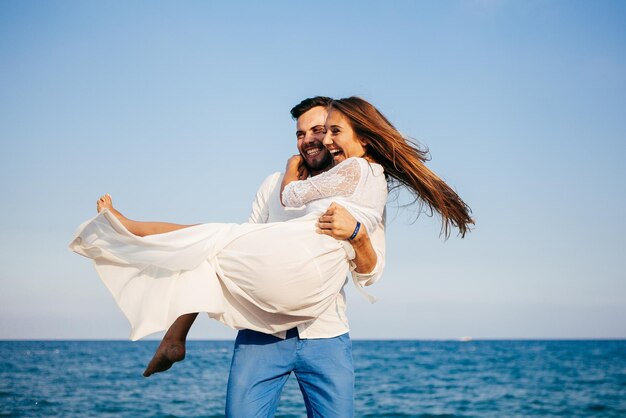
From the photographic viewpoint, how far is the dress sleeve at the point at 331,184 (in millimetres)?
2867

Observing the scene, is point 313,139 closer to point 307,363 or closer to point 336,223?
point 336,223

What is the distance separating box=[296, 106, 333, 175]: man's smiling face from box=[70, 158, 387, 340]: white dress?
2.24 ft

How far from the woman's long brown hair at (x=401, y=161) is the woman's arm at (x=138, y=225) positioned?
943 mm

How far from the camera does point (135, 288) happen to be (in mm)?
2717

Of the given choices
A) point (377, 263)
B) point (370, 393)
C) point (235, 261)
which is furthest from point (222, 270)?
point (370, 393)

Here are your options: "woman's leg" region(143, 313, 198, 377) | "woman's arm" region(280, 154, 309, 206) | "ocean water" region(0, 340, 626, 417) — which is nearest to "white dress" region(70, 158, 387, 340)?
"woman's leg" region(143, 313, 198, 377)

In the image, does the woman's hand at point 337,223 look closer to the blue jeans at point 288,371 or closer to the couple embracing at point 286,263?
the couple embracing at point 286,263

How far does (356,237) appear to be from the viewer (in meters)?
2.73

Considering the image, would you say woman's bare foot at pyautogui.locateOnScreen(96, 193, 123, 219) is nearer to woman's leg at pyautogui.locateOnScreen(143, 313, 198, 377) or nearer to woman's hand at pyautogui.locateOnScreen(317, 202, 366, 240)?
woman's leg at pyautogui.locateOnScreen(143, 313, 198, 377)

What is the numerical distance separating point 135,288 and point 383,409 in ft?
A: 50.4

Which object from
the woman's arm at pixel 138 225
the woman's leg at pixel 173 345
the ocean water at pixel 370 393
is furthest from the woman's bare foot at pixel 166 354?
the ocean water at pixel 370 393

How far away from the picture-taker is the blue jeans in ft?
9.44

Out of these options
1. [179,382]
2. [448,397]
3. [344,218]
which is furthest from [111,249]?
[179,382]

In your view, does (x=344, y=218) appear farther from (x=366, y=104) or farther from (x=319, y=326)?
(x=366, y=104)
